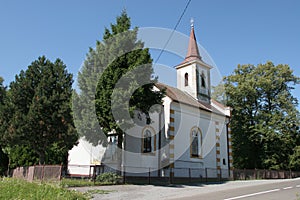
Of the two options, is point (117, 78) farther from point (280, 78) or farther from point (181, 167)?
point (280, 78)

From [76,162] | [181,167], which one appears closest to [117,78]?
[181,167]

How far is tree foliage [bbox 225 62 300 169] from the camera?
32.7 metres

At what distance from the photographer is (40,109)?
18906 millimetres

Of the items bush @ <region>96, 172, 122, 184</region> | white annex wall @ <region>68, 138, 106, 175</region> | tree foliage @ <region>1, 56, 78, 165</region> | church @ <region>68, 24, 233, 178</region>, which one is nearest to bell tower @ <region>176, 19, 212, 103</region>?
church @ <region>68, 24, 233, 178</region>

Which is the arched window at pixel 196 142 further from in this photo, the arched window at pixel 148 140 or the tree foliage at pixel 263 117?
the tree foliage at pixel 263 117

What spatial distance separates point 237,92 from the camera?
35562 mm

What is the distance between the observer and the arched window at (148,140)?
68.7 ft

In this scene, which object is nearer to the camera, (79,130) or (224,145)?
(79,130)

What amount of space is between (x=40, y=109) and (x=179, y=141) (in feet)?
36.2

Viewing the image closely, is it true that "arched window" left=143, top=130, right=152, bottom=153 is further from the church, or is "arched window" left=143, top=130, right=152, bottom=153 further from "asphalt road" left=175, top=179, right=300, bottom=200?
"asphalt road" left=175, top=179, right=300, bottom=200

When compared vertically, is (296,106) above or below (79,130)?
above

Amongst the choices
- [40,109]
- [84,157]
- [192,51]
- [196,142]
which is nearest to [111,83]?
[40,109]

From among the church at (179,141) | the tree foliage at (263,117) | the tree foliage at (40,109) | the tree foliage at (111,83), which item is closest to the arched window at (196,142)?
the church at (179,141)

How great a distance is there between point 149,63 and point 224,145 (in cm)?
1448
